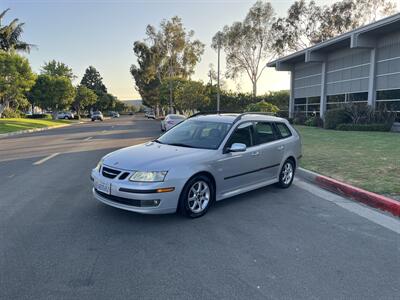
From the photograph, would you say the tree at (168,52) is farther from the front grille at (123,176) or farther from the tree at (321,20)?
the front grille at (123,176)

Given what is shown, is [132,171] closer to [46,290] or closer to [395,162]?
[46,290]

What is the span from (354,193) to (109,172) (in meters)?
4.59

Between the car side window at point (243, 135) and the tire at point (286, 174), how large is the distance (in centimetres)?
123

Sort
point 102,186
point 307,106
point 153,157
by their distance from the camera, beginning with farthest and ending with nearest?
point 307,106 → point 153,157 → point 102,186

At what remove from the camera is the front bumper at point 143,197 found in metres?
4.79

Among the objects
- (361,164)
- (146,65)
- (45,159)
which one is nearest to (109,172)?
(45,159)

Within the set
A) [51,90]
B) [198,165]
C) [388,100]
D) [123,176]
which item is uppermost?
[51,90]

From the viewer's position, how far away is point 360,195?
6.59 m

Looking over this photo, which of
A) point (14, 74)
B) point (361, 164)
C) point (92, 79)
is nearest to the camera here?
point (361, 164)

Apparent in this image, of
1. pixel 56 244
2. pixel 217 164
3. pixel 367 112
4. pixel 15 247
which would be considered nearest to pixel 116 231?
pixel 56 244

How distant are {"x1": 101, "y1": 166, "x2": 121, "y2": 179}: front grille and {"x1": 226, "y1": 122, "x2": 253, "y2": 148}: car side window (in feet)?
6.25

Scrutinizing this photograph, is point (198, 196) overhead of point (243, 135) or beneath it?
beneath

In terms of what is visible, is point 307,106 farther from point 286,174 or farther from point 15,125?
point 286,174

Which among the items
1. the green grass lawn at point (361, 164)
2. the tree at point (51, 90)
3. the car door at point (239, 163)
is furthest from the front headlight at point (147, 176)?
the tree at point (51, 90)
